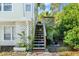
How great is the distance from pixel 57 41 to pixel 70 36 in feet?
0.96

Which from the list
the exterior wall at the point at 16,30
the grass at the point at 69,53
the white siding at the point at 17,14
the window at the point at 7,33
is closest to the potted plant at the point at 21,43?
the exterior wall at the point at 16,30

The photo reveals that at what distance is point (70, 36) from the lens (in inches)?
198

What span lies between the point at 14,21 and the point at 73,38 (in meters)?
1.58

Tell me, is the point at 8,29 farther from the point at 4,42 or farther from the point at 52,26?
the point at 52,26

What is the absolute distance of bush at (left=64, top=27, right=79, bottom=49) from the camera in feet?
16.3

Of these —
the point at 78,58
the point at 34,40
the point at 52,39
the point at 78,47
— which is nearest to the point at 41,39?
the point at 34,40

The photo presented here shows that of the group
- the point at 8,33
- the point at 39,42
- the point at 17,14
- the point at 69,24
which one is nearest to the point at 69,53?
the point at 69,24

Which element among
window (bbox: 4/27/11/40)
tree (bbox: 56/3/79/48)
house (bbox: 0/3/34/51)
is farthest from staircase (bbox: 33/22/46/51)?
window (bbox: 4/27/11/40)

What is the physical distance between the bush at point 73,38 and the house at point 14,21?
934 millimetres

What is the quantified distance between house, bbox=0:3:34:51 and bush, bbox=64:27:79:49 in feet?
3.06

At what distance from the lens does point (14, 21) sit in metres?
5.82

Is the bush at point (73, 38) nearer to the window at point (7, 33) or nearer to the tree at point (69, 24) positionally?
the tree at point (69, 24)

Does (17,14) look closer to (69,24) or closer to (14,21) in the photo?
(14,21)

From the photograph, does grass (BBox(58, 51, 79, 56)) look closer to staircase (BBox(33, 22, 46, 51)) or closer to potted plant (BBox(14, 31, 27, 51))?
staircase (BBox(33, 22, 46, 51))
